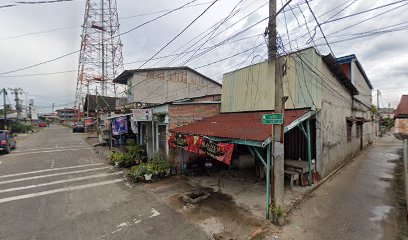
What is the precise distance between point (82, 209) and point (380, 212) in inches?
376

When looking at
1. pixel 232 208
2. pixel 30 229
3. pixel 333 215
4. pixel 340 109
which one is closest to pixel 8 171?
pixel 30 229

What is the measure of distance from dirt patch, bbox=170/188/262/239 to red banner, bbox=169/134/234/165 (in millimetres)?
1452

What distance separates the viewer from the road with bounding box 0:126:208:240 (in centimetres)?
515

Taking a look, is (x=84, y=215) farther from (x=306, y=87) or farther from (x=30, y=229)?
(x=306, y=87)

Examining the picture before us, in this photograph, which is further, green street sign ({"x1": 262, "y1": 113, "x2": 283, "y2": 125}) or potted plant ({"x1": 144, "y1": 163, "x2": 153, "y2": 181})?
potted plant ({"x1": 144, "y1": 163, "x2": 153, "y2": 181})

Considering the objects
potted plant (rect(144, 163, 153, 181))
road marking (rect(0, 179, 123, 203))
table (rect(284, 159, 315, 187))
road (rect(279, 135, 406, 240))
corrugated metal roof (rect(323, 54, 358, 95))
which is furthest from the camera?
potted plant (rect(144, 163, 153, 181))

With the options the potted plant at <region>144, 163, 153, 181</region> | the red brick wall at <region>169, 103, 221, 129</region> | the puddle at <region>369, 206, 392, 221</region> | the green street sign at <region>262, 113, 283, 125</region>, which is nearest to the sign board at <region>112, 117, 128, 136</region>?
the red brick wall at <region>169, 103, 221, 129</region>

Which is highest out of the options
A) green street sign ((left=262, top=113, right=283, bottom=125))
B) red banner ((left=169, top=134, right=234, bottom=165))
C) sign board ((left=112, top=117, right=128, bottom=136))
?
green street sign ((left=262, top=113, right=283, bottom=125))

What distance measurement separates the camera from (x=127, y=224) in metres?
5.55

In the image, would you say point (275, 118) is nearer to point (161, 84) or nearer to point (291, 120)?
point (291, 120)

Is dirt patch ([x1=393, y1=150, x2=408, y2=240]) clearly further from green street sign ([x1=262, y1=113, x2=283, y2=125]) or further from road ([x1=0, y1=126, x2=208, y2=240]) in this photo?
road ([x1=0, y1=126, x2=208, y2=240])

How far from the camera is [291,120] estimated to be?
739 centimetres

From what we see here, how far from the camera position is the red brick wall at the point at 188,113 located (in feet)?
33.3

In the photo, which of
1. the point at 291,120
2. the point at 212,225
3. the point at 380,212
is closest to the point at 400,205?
the point at 380,212
